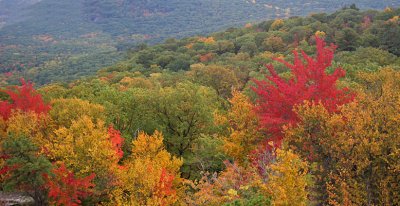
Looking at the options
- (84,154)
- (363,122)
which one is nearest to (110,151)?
(84,154)

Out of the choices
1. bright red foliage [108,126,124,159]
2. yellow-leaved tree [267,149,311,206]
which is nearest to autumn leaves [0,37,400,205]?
yellow-leaved tree [267,149,311,206]

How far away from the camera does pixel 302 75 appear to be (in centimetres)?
3341

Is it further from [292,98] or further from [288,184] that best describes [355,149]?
[292,98]

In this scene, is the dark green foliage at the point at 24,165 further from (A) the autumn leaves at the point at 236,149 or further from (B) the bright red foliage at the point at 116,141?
(B) the bright red foliage at the point at 116,141

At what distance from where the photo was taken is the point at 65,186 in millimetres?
32062

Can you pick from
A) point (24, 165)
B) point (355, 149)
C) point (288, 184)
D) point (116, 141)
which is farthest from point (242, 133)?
point (24, 165)

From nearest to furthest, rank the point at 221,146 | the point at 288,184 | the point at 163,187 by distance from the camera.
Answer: the point at 288,184
the point at 163,187
the point at 221,146

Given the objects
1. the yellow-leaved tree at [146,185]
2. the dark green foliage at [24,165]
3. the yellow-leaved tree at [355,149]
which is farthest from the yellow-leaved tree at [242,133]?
the dark green foliage at [24,165]

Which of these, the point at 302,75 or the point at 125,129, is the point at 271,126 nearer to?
the point at 302,75

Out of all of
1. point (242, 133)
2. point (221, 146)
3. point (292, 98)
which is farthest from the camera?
point (221, 146)

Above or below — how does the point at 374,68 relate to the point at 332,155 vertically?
below

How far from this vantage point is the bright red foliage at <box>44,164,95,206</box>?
31.2 m

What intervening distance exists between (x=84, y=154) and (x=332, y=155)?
21775 mm

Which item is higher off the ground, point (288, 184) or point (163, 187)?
point (288, 184)
